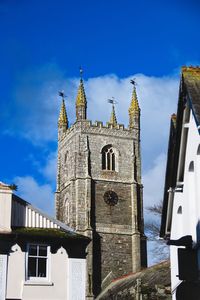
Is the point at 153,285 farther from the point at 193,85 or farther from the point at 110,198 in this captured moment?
the point at 110,198

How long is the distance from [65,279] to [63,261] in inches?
26.4

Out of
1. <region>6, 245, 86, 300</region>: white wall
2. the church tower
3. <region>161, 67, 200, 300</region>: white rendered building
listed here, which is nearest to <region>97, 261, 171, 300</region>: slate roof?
<region>6, 245, 86, 300</region>: white wall

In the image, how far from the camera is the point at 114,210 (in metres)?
81.2

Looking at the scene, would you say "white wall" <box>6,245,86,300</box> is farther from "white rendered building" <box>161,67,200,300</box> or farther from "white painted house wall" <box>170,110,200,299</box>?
"white painted house wall" <box>170,110,200,299</box>

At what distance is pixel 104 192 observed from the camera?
81.5 m

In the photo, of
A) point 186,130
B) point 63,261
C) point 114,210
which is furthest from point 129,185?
point 186,130

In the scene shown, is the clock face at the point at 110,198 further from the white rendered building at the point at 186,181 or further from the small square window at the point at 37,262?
the white rendered building at the point at 186,181

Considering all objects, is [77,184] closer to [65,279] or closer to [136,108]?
[136,108]

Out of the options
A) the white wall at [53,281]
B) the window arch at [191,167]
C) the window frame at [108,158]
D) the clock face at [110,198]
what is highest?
the window frame at [108,158]

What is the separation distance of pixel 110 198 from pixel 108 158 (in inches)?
201

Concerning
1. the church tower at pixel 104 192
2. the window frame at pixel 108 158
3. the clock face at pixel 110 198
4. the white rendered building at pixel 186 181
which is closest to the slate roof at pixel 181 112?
the white rendered building at pixel 186 181

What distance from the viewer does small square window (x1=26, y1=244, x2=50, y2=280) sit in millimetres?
25297

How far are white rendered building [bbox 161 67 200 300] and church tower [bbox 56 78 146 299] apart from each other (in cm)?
5857

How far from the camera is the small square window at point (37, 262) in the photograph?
83.0 feet
